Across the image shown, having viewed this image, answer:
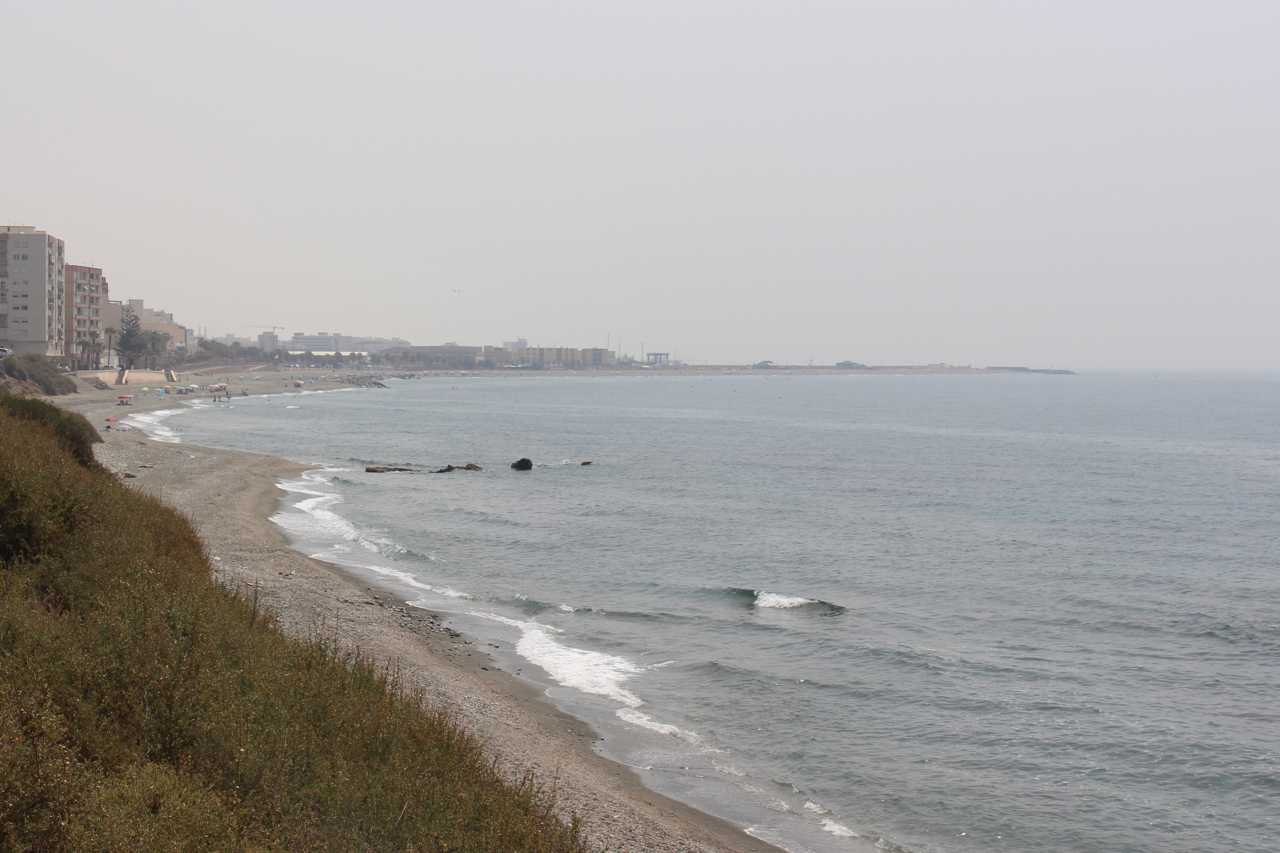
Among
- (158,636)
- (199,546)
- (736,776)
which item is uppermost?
(158,636)

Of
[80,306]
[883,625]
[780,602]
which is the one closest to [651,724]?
[883,625]

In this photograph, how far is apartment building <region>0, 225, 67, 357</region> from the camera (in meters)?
122

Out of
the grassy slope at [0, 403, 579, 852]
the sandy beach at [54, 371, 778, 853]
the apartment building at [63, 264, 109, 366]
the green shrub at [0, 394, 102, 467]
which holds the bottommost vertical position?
the sandy beach at [54, 371, 778, 853]

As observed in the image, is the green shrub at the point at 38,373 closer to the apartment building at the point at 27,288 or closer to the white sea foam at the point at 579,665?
the apartment building at the point at 27,288

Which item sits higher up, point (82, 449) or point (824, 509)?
point (82, 449)

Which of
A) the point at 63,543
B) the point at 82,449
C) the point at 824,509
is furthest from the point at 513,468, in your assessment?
the point at 63,543

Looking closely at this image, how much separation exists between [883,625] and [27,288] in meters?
136

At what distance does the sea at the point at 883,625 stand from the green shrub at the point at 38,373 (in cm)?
4962

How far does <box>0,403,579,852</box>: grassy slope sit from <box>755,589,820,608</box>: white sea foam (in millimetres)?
17737

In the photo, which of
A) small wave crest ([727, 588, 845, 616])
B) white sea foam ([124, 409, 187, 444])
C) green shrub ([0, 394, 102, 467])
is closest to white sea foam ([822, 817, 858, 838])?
small wave crest ([727, 588, 845, 616])

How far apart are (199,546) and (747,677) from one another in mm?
13234

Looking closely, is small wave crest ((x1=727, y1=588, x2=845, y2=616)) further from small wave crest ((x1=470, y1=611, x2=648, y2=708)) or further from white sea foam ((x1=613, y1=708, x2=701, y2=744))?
white sea foam ((x1=613, y1=708, x2=701, y2=744))

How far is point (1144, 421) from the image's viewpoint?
12406 centimetres

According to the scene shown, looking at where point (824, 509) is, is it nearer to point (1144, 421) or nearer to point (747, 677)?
point (747, 677)
